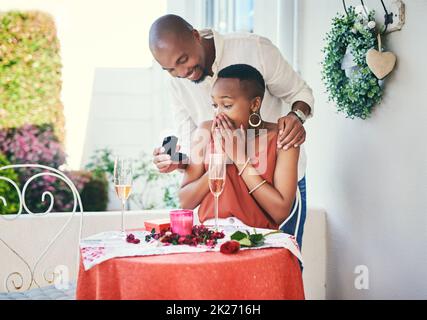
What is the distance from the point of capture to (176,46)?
6.54 feet

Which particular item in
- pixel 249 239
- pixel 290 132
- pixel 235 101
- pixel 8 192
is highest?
pixel 235 101

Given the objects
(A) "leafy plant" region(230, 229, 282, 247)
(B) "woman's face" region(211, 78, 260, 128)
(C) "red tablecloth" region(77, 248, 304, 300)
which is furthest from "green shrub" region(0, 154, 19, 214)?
(A) "leafy plant" region(230, 229, 282, 247)

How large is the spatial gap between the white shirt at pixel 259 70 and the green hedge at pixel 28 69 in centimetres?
161

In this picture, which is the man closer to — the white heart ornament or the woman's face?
the woman's face

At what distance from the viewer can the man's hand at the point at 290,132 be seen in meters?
2.02

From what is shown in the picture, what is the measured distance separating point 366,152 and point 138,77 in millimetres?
1817

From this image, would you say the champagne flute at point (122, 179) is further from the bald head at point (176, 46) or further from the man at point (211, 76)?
the bald head at point (176, 46)

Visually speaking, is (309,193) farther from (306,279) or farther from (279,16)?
(279,16)

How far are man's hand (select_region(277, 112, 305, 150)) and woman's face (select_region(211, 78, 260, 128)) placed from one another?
12 cm

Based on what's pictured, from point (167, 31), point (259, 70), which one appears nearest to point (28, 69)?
point (167, 31)

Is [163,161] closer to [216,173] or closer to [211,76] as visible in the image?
[211,76]

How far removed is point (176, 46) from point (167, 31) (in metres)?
0.06

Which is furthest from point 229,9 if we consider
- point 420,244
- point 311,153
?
point 420,244
